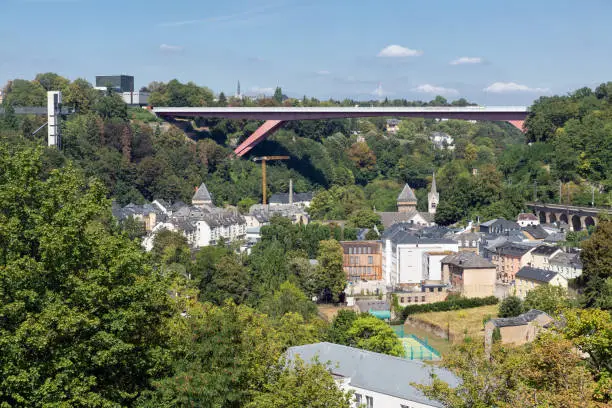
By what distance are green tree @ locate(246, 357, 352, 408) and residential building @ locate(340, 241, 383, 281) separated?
33.8 meters

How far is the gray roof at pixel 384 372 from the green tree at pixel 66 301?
14.2 ft

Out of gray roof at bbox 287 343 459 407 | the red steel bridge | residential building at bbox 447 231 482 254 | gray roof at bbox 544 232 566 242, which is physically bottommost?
residential building at bbox 447 231 482 254

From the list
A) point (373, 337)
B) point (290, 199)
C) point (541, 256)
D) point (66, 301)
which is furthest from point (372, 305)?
point (290, 199)

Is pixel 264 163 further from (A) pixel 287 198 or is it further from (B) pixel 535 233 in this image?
Answer: (B) pixel 535 233

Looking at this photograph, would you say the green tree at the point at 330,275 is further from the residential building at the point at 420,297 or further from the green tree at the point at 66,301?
the green tree at the point at 66,301

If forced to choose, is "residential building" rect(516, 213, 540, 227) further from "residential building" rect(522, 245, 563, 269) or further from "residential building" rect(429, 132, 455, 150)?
"residential building" rect(429, 132, 455, 150)

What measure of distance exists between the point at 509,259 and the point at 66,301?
34.3m

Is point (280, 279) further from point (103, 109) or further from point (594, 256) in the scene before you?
point (103, 109)

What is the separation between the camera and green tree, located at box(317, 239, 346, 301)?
4653 centimetres

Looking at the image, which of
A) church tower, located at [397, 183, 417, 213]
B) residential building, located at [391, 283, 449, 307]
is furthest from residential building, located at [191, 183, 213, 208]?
residential building, located at [391, 283, 449, 307]

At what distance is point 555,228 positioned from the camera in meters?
55.8

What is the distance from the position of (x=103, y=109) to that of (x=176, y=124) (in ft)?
24.2

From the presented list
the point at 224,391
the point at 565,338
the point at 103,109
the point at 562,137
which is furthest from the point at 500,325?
the point at 103,109

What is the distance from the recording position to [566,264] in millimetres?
43750
